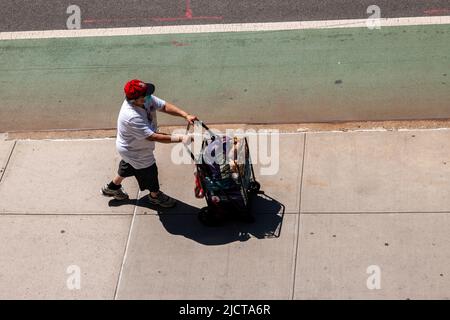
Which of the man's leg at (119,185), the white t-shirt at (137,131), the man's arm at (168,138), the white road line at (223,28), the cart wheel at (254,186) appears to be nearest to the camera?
the man's arm at (168,138)

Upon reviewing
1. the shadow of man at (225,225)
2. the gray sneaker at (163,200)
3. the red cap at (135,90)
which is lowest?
the shadow of man at (225,225)

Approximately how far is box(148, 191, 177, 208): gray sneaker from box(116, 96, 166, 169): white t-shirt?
485 mm

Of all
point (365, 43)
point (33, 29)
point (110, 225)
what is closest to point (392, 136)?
point (365, 43)

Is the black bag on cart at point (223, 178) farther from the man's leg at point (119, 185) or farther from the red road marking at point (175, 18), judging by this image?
the red road marking at point (175, 18)

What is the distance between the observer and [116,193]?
33.4 feet

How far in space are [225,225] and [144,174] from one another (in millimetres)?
1028

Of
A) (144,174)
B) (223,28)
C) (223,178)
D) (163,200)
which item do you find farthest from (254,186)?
(223,28)

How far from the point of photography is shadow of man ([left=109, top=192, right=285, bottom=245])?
9.63 meters

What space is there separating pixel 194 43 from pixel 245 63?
0.92 m

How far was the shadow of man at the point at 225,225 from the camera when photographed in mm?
9630

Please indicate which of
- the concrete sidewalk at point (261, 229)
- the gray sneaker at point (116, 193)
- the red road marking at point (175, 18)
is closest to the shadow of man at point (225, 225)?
the concrete sidewalk at point (261, 229)

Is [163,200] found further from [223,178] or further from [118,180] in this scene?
[223,178]

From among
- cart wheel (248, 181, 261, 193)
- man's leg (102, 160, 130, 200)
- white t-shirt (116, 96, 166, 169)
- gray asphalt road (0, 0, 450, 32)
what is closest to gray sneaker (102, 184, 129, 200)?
man's leg (102, 160, 130, 200)

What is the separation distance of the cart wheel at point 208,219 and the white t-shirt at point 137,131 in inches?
30.7
